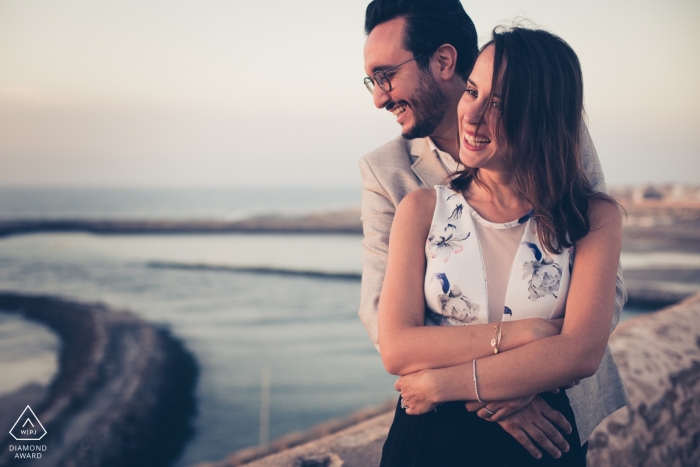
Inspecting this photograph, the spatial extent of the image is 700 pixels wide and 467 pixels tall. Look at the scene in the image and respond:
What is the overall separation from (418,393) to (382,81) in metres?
1.19

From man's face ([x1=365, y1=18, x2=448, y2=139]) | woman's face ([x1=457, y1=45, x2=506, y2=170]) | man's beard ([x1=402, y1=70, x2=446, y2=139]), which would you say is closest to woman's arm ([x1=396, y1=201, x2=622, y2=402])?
woman's face ([x1=457, y1=45, x2=506, y2=170])

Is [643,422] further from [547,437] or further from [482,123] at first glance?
[482,123]

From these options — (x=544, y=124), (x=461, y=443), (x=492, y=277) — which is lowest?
(x=461, y=443)

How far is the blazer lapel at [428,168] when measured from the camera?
5.35ft

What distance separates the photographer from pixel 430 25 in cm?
192

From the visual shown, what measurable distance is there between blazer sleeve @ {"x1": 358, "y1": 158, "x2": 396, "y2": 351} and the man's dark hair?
55cm

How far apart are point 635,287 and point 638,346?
15.1 meters

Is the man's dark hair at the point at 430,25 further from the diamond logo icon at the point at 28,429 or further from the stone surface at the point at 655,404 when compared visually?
the diamond logo icon at the point at 28,429

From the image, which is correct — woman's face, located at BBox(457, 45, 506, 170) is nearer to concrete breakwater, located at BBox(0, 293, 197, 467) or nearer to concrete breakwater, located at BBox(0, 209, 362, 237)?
concrete breakwater, located at BBox(0, 293, 197, 467)

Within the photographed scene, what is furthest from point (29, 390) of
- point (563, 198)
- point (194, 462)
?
point (563, 198)

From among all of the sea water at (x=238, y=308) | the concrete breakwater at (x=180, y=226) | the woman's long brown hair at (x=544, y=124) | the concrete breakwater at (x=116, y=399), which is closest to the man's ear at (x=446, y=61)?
the woman's long brown hair at (x=544, y=124)

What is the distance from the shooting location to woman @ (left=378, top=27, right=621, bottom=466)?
1.13 meters

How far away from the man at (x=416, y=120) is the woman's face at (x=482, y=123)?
0.23 m
